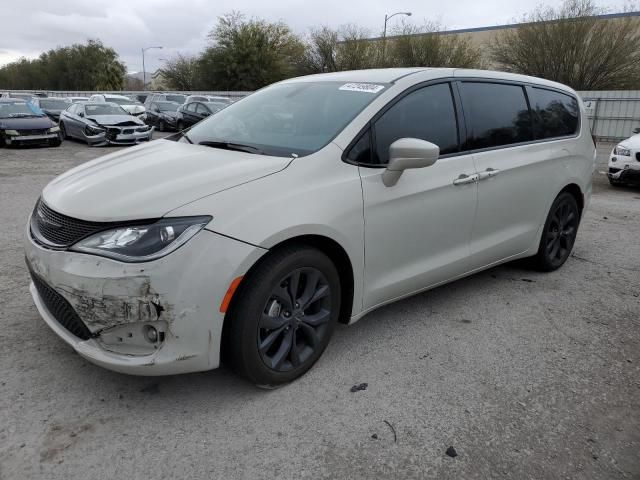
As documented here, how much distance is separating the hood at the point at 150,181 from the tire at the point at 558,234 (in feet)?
9.29

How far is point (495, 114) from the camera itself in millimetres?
3957

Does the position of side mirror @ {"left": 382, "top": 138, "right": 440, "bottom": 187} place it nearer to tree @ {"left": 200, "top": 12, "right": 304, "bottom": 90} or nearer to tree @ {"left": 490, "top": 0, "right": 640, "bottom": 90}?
tree @ {"left": 490, "top": 0, "right": 640, "bottom": 90}

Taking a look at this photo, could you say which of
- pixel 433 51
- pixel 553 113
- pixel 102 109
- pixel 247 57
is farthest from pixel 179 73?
pixel 553 113

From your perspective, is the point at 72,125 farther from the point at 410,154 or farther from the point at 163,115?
the point at 410,154

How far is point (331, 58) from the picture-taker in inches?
1667

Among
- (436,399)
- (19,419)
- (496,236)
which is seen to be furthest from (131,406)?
(496,236)

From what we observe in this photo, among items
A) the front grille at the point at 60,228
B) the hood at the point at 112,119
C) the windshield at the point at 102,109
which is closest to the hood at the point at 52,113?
the windshield at the point at 102,109

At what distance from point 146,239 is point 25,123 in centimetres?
1471

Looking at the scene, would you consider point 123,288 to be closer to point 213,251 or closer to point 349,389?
point 213,251

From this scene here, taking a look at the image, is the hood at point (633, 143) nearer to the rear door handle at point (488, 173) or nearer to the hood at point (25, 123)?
the rear door handle at point (488, 173)

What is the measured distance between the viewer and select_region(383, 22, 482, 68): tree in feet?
120

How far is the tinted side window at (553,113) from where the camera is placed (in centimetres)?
441

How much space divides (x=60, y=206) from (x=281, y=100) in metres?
1.67

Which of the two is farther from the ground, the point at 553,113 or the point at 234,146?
the point at 553,113
